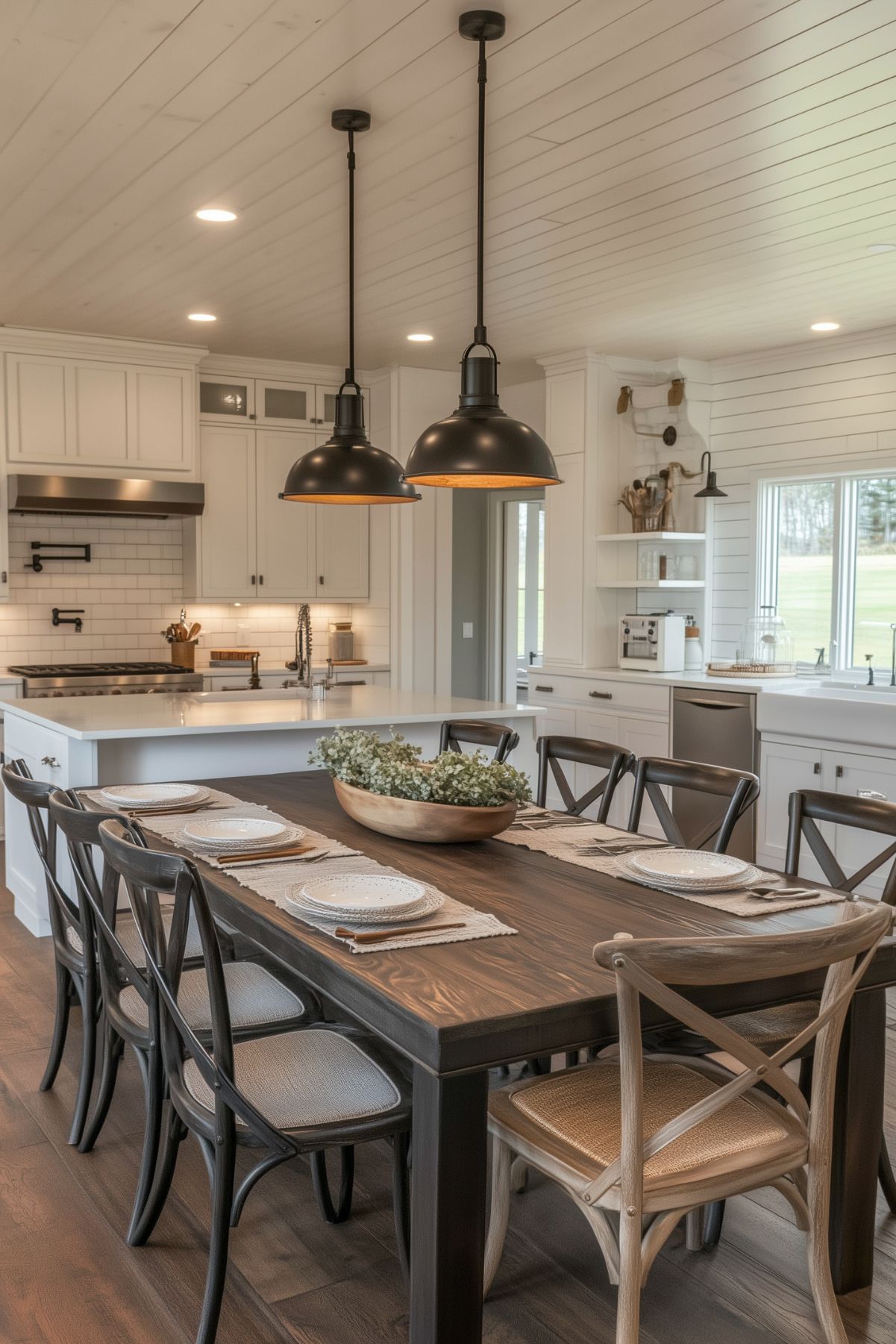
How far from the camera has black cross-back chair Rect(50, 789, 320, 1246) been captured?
2273 millimetres

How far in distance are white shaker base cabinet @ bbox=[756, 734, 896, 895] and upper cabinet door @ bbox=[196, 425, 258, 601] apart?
3.25m

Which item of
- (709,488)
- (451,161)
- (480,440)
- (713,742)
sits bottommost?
(713,742)

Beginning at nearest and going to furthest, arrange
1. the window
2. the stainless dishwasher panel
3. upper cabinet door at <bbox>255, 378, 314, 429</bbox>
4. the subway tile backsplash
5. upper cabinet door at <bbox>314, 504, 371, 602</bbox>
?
the stainless dishwasher panel < the window < the subway tile backsplash < upper cabinet door at <bbox>255, 378, 314, 429</bbox> < upper cabinet door at <bbox>314, 504, 371, 602</bbox>

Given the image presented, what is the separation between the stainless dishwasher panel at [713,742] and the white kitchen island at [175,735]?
112 cm

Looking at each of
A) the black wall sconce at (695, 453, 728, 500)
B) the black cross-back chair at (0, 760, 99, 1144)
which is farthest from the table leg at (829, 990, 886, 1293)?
the black wall sconce at (695, 453, 728, 500)

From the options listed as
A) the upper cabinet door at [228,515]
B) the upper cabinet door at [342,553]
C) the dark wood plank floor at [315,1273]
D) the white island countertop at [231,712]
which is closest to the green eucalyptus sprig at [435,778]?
the dark wood plank floor at [315,1273]

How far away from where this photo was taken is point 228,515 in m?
6.78

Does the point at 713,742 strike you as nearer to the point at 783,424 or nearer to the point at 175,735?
the point at 783,424

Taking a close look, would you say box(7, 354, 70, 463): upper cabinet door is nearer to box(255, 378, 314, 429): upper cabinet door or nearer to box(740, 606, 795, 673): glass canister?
box(255, 378, 314, 429): upper cabinet door

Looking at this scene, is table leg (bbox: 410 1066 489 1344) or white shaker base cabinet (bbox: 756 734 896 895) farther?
white shaker base cabinet (bbox: 756 734 896 895)

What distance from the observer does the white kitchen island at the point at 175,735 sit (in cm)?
402

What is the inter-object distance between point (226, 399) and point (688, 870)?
5165 mm

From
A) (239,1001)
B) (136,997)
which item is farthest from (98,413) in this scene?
(239,1001)

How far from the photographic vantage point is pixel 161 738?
4.17m
